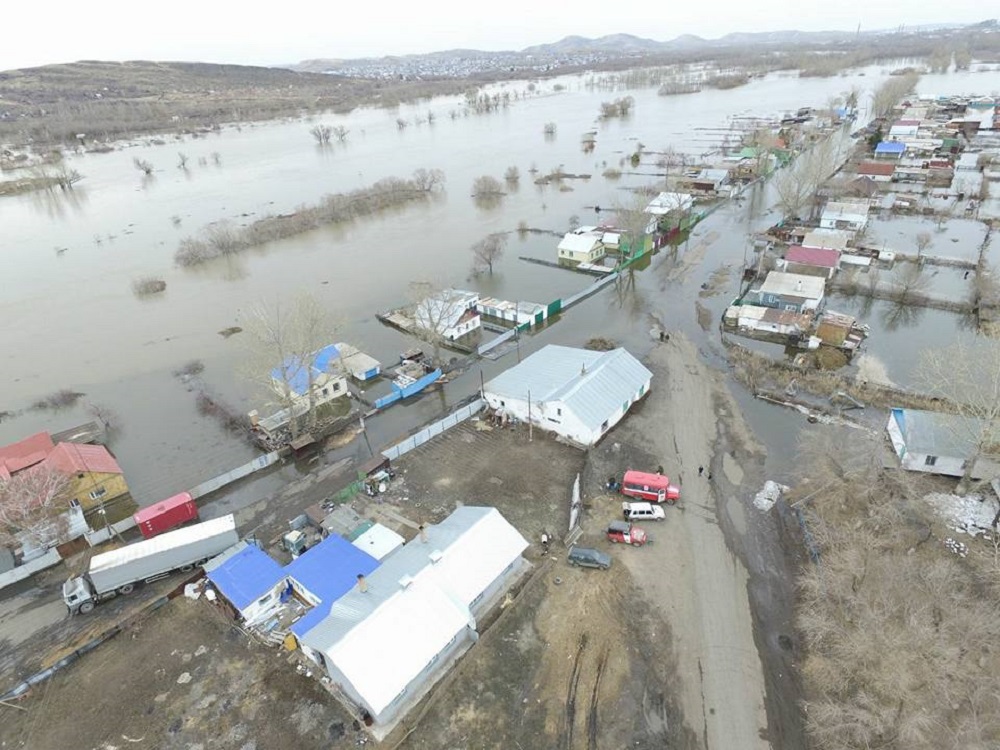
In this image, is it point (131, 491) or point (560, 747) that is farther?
point (131, 491)

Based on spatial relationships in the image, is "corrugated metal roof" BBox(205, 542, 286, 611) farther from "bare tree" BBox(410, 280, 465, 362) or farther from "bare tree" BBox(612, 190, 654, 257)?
"bare tree" BBox(612, 190, 654, 257)

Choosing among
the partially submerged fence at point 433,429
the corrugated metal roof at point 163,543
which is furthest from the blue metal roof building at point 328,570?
the partially submerged fence at point 433,429

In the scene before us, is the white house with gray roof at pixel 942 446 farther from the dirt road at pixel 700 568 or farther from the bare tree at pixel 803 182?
the bare tree at pixel 803 182

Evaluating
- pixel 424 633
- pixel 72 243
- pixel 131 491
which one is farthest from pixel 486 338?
pixel 72 243

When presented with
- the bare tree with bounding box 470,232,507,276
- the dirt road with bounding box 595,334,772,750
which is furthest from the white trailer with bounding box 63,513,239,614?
the bare tree with bounding box 470,232,507,276

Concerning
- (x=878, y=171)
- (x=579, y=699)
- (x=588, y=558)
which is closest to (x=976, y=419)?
(x=588, y=558)

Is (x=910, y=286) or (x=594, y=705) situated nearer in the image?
(x=594, y=705)

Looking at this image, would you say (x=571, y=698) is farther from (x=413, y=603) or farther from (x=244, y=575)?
(x=244, y=575)

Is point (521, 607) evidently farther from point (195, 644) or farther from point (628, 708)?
point (195, 644)
